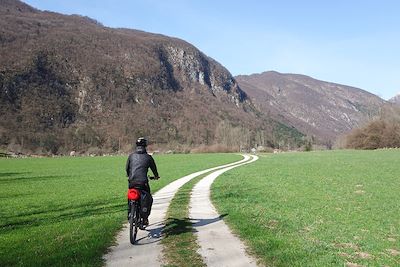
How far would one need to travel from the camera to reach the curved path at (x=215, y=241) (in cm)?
945

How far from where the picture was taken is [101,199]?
858 inches

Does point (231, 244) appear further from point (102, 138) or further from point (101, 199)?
point (102, 138)

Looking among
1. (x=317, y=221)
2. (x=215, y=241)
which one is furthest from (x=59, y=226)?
(x=317, y=221)

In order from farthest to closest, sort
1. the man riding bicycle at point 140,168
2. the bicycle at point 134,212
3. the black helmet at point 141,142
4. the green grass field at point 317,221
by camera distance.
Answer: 1. the black helmet at point 141,142
2. the man riding bicycle at point 140,168
3. the bicycle at point 134,212
4. the green grass field at point 317,221

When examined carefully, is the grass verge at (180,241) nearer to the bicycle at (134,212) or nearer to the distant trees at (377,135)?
the bicycle at (134,212)

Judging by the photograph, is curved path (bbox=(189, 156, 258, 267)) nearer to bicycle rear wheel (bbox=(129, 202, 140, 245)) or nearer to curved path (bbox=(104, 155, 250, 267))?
curved path (bbox=(104, 155, 250, 267))

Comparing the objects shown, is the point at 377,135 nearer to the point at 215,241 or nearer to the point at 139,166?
the point at 215,241

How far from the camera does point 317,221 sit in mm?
14695

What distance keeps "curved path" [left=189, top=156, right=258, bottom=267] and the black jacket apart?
2.39 metres

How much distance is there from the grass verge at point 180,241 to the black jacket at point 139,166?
73.0 inches

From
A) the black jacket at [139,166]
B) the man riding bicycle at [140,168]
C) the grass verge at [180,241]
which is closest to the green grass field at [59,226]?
the grass verge at [180,241]

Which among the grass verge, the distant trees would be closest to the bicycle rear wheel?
the grass verge

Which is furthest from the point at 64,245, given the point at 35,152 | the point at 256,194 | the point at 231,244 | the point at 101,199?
the point at 35,152

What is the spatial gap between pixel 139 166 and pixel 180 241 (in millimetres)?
2412
